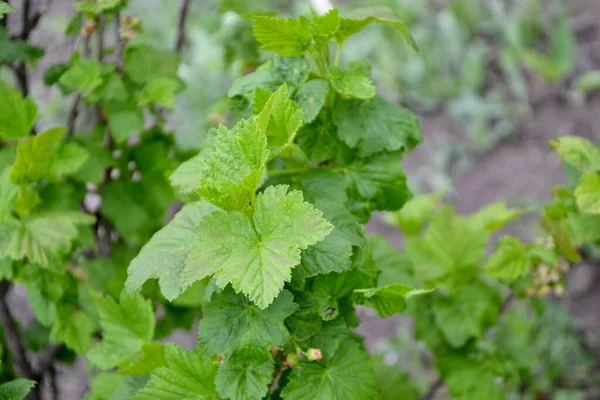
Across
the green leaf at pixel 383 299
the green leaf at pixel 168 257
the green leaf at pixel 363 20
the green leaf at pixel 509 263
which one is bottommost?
the green leaf at pixel 509 263

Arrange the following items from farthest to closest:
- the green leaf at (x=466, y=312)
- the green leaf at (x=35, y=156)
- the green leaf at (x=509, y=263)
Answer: the green leaf at (x=466, y=312), the green leaf at (x=509, y=263), the green leaf at (x=35, y=156)

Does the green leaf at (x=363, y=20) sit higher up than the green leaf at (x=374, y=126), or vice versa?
the green leaf at (x=363, y=20)

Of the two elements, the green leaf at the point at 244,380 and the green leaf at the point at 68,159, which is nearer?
the green leaf at the point at 244,380

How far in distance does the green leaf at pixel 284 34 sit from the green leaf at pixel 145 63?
54cm

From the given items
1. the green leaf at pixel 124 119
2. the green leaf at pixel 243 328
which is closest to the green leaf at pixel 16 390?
the green leaf at pixel 243 328

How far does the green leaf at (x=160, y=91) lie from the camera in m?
1.50

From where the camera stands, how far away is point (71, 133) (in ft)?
5.30

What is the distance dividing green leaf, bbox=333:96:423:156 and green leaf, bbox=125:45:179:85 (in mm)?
594

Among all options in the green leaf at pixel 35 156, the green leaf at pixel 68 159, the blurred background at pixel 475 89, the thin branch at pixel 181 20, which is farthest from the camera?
the blurred background at pixel 475 89

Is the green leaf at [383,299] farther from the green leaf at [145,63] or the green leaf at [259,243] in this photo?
the green leaf at [145,63]

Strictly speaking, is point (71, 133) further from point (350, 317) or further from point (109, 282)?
point (350, 317)

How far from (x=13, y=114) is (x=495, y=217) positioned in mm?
1233

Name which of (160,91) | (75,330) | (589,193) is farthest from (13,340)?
(589,193)

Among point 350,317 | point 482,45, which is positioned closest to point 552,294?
point 482,45
